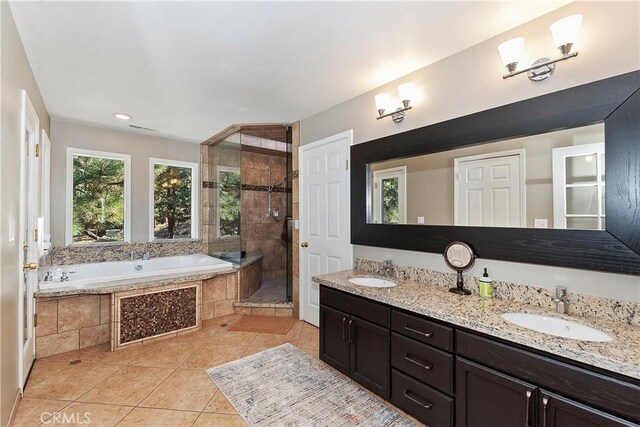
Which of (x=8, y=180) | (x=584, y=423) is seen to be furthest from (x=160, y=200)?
(x=584, y=423)

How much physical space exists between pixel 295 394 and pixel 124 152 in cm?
374

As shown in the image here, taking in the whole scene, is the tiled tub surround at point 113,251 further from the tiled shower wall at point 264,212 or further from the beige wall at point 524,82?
the beige wall at point 524,82

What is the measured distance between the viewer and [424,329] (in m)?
1.64

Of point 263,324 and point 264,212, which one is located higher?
point 264,212

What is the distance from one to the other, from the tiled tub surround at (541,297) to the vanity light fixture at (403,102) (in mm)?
1233

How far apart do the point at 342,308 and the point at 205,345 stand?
4.97 feet

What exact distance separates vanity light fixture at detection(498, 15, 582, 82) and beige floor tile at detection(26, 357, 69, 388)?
3.84 m

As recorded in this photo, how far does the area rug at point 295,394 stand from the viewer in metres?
1.77

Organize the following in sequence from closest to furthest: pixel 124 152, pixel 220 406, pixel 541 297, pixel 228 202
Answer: pixel 541 297, pixel 220 406, pixel 124 152, pixel 228 202

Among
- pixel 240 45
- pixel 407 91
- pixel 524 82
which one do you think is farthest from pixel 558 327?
pixel 240 45

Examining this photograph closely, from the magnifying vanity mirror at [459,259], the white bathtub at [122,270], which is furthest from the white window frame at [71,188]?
the magnifying vanity mirror at [459,259]

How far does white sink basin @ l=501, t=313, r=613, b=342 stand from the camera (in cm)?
132

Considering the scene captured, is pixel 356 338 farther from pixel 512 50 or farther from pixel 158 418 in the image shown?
pixel 512 50

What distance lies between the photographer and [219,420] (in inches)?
69.4
